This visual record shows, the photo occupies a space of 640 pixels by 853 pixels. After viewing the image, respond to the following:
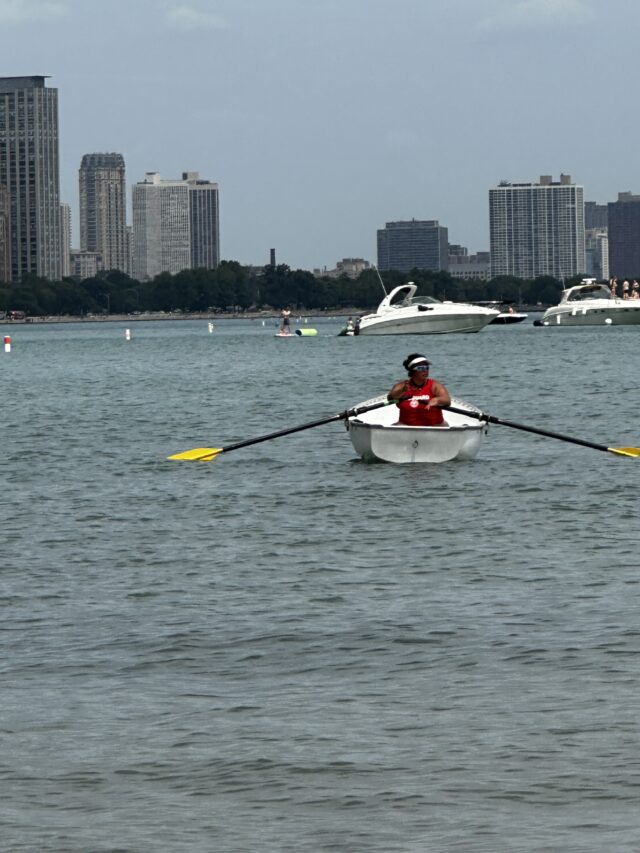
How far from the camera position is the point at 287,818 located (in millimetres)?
11602

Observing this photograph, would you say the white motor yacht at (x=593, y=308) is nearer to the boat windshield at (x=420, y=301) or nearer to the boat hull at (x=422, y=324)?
the boat hull at (x=422, y=324)

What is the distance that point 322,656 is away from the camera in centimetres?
1625

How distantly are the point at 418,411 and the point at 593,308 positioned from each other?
129468 mm

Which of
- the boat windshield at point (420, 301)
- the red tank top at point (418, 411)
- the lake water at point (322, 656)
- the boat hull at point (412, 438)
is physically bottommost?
the lake water at point (322, 656)

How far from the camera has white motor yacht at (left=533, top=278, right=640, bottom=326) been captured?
156750mm

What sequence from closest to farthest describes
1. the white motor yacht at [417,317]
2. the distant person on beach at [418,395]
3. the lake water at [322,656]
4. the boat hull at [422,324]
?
the lake water at [322,656]
the distant person on beach at [418,395]
the white motor yacht at [417,317]
the boat hull at [422,324]

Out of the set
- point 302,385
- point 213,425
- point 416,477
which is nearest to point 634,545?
point 416,477

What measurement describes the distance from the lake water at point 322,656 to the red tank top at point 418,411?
2.95ft

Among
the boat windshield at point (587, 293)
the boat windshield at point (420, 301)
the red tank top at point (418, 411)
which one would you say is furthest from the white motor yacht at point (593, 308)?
the red tank top at point (418, 411)

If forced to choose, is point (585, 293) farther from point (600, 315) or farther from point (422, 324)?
point (422, 324)

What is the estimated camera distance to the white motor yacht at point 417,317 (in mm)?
131625

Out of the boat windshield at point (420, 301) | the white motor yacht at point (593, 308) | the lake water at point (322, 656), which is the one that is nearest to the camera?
the lake water at point (322, 656)

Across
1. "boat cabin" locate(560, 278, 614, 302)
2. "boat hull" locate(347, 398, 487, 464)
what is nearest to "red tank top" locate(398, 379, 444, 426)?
"boat hull" locate(347, 398, 487, 464)

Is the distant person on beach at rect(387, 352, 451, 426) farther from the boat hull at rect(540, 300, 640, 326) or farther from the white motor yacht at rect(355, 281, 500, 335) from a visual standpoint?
the boat hull at rect(540, 300, 640, 326)
